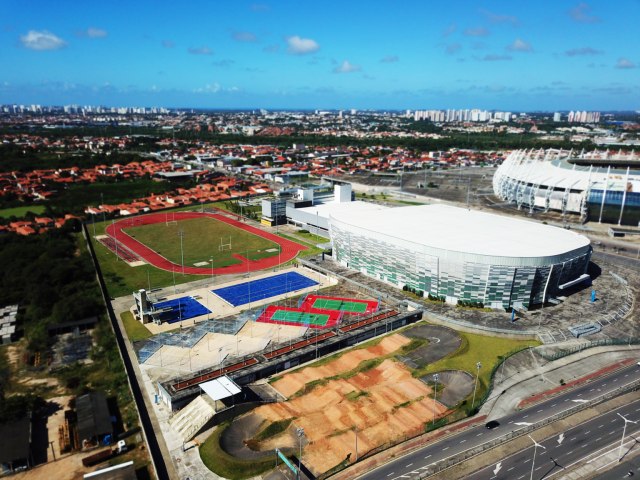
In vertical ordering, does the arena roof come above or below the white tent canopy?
above

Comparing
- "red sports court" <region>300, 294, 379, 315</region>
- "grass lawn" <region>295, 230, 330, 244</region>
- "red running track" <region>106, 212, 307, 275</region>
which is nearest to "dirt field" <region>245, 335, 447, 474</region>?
"red sports court" <region>300, 294, 379, 315</region>

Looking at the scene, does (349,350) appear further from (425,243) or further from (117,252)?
(117,252)

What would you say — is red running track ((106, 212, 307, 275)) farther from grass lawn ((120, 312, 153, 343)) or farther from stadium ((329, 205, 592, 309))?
grass lawn ((120, 312, 153, 343))

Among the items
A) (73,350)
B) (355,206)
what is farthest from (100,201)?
(73,350)

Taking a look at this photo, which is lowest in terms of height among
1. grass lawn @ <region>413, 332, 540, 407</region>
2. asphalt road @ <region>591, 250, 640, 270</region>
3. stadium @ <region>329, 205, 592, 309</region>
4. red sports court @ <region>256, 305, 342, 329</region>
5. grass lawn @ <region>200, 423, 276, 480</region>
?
red sports court @ <region>256, 305, 342, 329</region>

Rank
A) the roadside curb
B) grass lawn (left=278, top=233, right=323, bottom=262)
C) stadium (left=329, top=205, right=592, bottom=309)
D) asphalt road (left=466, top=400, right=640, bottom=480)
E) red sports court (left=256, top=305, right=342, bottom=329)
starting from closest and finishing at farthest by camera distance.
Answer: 1. asphalt road (left=466, top=400, right=640, bottom=480)
2. the roadside curb
3. red sports court (left=256, top=305, right=342, bottom=329)
4. stadium (left=329, top=205, right=592, bottom=309)
5. grass lawn (left=278, top=233, right=323, bottom=262)

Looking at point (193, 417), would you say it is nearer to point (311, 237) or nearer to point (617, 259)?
point (311, 237)

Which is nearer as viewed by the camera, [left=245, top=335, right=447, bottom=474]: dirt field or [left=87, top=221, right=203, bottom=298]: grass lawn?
[left=245, top=335, right=447, bottom=474]: dirt field

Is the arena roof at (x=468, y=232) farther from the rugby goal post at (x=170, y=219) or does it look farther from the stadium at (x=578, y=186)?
the rugby goal post at (x=170, y=219)
